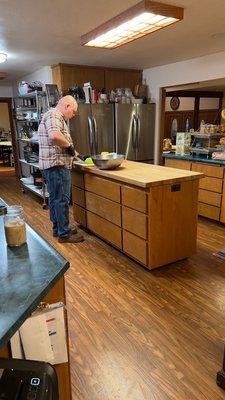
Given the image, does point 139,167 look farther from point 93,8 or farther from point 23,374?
point 23,374

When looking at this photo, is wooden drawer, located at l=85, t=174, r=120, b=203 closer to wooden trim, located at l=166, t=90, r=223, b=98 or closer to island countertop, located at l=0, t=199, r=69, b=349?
island countertop, located at l=0, t=199, r=69, b=349

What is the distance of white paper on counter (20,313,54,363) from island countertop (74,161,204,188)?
1.61 meters

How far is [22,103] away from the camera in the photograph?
5.95 metres

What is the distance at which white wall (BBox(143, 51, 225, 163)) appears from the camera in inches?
149

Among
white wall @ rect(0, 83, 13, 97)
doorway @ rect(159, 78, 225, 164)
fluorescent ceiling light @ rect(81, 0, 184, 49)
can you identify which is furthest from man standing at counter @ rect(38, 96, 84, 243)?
doorway @ rect(159, 78, 225, 164)

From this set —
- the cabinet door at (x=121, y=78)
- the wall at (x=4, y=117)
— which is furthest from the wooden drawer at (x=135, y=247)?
the wall at (x=4, y=117)

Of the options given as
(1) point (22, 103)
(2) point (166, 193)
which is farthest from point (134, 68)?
(2) point (166, 193)

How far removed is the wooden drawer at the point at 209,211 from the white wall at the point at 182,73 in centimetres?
146

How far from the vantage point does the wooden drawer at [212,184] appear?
3.70m

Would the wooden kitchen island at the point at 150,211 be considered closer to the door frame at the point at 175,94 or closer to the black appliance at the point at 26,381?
the black appliance at the point at 26,381

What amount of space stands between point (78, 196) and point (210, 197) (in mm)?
1743

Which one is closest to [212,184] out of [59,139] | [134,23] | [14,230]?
[59,139]

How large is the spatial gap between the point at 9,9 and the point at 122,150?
284cm

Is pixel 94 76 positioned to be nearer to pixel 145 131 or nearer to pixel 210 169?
pixel 145 131
